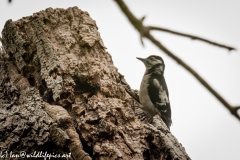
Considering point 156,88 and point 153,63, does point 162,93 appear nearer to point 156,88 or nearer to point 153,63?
point 156,88

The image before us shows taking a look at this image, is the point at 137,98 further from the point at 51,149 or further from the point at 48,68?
the point at 51,149

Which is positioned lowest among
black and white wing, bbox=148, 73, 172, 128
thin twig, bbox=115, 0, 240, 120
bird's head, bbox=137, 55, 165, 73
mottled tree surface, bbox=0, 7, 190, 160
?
thin twig, bbox=115, 0, 240, 120

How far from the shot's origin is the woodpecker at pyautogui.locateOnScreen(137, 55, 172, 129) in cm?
500

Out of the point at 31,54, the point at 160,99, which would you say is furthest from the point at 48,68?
the point at 160,99

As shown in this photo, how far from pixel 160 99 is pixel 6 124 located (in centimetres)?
315

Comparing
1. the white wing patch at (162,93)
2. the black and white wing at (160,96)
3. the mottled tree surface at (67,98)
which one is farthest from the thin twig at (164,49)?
the white wing patch at (162,93)

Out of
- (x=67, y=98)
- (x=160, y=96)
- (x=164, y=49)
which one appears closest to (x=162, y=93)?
(x=160, y=96)

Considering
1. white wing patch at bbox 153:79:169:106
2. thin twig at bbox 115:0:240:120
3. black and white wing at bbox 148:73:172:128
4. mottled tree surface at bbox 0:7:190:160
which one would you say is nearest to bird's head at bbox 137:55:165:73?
black and white wing at bbox 148:73:172:128

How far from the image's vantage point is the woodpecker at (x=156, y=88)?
16.4 feet

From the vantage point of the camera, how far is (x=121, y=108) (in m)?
2.76

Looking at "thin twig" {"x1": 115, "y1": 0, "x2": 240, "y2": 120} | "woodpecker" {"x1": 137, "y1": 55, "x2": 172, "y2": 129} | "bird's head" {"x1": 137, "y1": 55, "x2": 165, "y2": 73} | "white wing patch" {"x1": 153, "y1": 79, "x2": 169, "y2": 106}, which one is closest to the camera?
"thin twig" {"x1": 115, "y1": 0, "x2": 240, "y2": 120}

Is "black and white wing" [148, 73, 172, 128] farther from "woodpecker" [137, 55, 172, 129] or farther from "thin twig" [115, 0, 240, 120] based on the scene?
"thin twig" [115, 0, 240, 120]

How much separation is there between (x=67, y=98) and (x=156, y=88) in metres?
2.72

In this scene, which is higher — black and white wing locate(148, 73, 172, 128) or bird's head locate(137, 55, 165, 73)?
bird's head locate(137, 55, 165, 73)
